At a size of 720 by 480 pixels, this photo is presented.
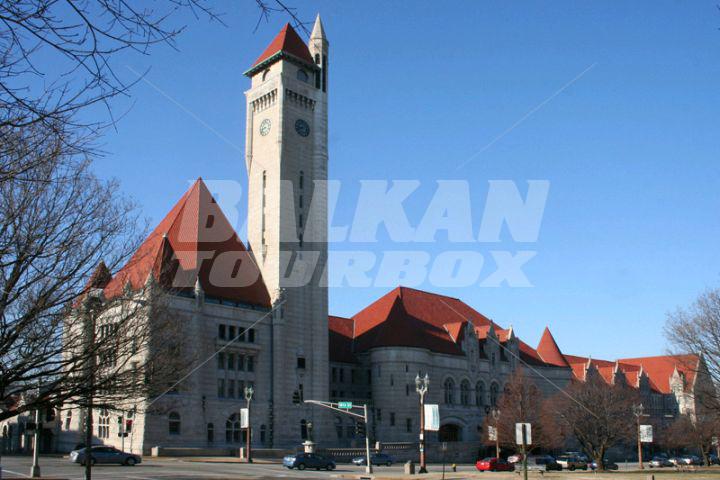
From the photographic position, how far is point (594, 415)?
5806cm

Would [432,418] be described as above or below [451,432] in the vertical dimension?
above

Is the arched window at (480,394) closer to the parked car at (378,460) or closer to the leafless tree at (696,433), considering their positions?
the leafless tree at (696,433)

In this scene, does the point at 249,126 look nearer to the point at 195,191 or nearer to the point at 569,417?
the point at 195,191

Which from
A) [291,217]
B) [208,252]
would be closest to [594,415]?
[291,217]

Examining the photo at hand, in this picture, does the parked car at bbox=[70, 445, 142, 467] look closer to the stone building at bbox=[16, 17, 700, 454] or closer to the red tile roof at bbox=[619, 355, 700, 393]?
the stone building at bbox=[16, 17, 700, 454]

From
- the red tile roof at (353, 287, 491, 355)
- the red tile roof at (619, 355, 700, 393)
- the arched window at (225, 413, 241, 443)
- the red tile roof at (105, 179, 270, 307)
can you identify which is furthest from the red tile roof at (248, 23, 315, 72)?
the red tile roof at (619, 355, 700, 393)

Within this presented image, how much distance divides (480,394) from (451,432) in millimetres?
6586

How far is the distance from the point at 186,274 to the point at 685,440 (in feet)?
182

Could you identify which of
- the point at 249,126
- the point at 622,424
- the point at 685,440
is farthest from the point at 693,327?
the point at 249,126

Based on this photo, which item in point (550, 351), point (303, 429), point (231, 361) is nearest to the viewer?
point (231, 361)

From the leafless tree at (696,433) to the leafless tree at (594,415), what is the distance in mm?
7731

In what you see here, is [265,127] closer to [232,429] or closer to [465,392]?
[232,429]

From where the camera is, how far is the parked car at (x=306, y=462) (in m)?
45.6

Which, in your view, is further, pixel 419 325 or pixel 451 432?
pixel 419 325
